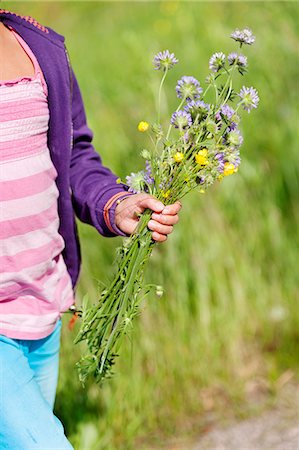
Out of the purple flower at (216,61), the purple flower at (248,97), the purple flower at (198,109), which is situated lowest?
the purple flower at (198,109)

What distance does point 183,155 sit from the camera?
1472 mm

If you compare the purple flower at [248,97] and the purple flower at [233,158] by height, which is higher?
the purple flower at [248,97]

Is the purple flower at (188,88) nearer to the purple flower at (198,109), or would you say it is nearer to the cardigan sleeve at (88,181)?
the purple flower at (198,109)

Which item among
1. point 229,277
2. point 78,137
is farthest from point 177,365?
point 78,137

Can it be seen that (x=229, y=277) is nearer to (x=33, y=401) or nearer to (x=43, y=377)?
(x=43, y=377)

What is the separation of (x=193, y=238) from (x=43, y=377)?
4.13 feet

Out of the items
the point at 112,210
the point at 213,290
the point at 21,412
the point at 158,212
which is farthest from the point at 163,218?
the point at 213,290

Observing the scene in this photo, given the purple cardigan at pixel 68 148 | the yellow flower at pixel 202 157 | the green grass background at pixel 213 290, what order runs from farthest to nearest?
1. the green grass background at pixel 213 290
2. the purple cardigan at pixel 68 148
3. the yellow flower at pixel 202 157

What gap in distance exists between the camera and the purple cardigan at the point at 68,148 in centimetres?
174

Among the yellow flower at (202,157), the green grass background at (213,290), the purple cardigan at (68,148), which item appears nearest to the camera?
the yellow flower at (202,157)

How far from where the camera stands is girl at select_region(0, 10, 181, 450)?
154 centimetres

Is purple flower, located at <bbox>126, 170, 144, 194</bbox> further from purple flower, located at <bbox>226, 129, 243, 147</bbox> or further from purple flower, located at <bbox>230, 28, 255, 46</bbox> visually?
purple flower, located at <bbox>230, 28, 255, 46</bbox>

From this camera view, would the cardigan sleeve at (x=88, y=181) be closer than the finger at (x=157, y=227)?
No

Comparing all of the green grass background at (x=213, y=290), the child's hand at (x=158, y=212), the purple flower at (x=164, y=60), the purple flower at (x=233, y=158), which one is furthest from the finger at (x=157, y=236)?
the green grass background at (x=213, y=290)
